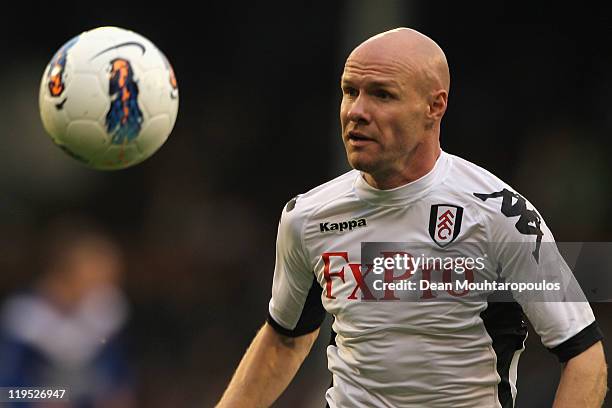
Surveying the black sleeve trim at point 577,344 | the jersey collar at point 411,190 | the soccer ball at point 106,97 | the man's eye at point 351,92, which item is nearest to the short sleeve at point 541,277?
the black sleeve trim at point 577,344

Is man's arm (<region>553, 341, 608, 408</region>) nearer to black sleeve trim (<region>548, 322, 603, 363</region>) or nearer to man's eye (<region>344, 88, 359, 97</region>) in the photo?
black sleeve trim (<region>548, 322, 603, 363</region>)

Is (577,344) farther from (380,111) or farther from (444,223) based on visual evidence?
(380,111)

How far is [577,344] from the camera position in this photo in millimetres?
4293

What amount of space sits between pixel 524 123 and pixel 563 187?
2.53ft

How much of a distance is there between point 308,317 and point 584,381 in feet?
4.40

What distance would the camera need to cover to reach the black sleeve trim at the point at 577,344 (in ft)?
14.1

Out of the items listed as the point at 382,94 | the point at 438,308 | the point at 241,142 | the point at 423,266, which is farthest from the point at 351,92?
the point at 241,142

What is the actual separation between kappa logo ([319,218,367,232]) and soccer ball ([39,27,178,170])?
81 cm

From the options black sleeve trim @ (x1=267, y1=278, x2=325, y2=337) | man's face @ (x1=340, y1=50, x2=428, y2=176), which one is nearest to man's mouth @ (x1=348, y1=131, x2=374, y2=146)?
man's face @ (x1=340, y1=50, x2=428, y2=176)

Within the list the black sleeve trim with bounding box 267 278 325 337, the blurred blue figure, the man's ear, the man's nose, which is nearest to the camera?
the man's nose

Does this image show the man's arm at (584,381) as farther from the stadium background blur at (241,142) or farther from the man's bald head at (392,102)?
the stadium background blur at (241,142)

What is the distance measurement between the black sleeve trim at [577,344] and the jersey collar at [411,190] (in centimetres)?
82

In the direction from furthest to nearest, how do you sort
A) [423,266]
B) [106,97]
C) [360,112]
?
[106,97]
[423,266]
[360,112]

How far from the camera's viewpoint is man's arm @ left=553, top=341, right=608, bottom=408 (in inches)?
166
